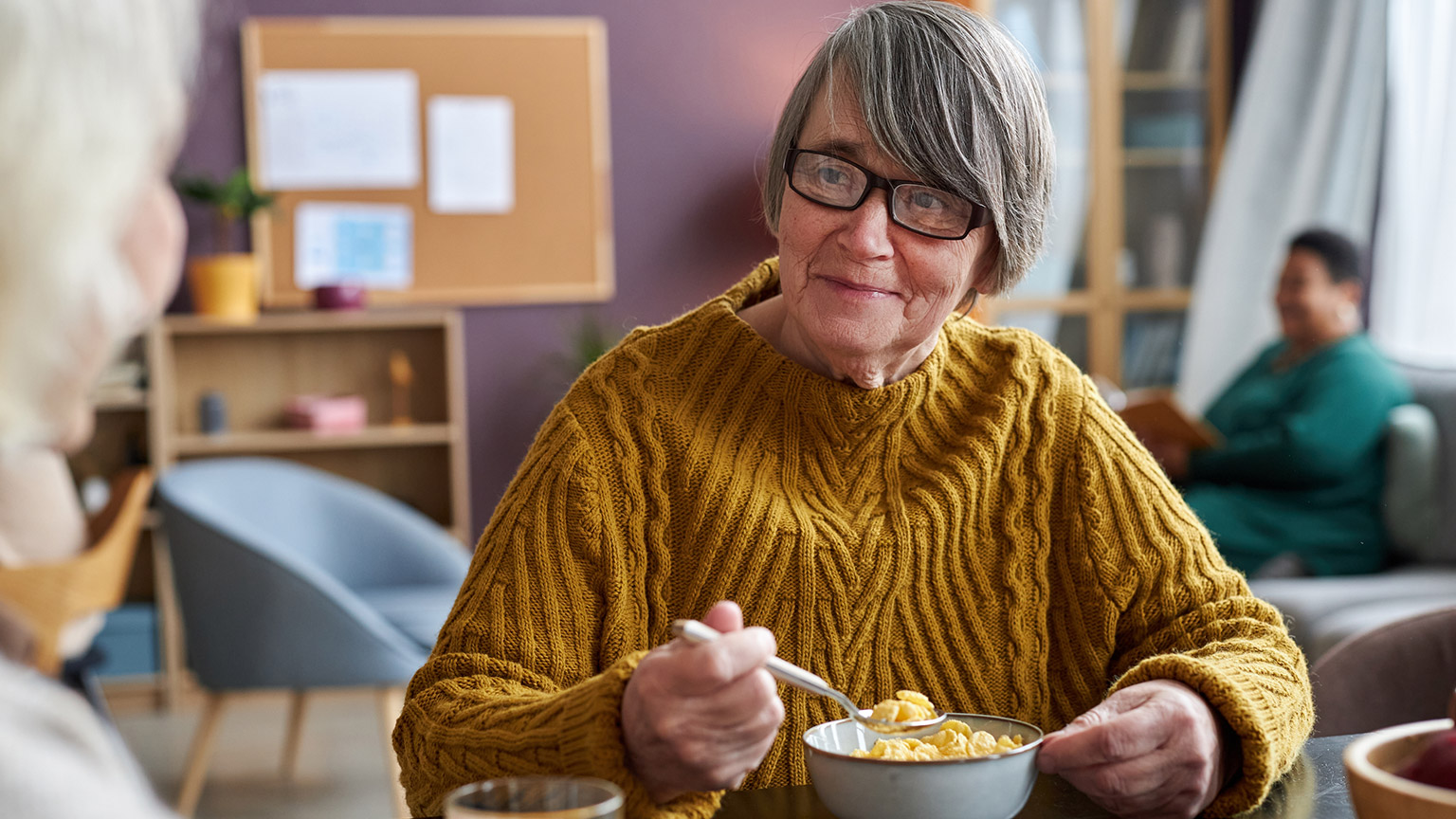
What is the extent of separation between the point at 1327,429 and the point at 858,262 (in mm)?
2695

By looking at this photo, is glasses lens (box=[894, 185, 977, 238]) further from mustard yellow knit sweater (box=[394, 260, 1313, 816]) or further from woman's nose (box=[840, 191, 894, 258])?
mustard yellow knit sweater (box=[394, 260, 1313, 816])

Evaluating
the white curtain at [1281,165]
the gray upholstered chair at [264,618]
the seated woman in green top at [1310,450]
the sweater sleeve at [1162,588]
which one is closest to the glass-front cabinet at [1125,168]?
the white curtain at [1281,165]

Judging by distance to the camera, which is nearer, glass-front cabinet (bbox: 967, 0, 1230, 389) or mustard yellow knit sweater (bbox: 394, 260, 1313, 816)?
mustard yellow knit sweater (bbox: 394, 260, 1313, 816)

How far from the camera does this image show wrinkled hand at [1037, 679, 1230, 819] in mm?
975

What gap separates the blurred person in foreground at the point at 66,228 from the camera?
1.51ft

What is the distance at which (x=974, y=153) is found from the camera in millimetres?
1232

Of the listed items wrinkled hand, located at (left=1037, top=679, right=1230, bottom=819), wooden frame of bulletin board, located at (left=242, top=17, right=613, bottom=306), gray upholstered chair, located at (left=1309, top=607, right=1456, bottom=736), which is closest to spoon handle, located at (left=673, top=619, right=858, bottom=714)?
wrinkled hand, located at (left=1037, top=679, right=1230, bottom=819)

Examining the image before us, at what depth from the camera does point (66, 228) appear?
0.49m

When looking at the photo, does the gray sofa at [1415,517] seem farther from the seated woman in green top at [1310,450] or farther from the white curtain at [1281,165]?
the white curtain at [1281,165]

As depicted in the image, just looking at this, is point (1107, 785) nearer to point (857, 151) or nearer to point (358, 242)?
point (857, 151)

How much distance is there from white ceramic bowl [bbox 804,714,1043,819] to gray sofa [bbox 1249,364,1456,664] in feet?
7.98

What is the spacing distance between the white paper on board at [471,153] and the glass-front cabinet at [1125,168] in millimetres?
1835

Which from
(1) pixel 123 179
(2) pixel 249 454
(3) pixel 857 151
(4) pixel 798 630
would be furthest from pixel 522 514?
(2) pixel 249 454

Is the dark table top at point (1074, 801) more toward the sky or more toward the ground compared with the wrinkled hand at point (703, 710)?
more toward the ground
